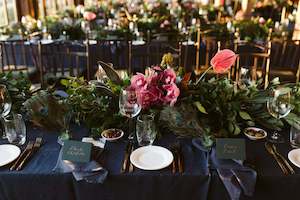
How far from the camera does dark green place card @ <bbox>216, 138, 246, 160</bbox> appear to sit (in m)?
1.17

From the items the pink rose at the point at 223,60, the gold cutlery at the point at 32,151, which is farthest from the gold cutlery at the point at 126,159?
the pink rose at the point at 223,60

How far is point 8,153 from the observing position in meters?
1.28

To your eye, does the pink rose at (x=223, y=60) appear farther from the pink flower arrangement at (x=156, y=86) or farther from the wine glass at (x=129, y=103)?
the wine glass at (x=129, y=103)

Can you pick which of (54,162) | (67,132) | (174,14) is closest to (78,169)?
(54,162)

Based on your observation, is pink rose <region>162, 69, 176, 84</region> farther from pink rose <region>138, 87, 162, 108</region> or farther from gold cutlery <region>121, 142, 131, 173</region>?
gold cutlery <region>121, 142, 131, 173</region>

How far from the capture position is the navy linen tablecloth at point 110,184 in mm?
1160

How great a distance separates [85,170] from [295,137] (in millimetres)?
865

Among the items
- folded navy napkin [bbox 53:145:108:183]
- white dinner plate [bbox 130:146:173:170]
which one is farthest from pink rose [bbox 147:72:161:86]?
folded navy napkin [bbox 53:145:108:183]

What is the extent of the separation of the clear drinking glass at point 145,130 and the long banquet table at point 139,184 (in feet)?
0.46

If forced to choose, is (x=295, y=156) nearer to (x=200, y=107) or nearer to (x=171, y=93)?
(x=200, y=107)

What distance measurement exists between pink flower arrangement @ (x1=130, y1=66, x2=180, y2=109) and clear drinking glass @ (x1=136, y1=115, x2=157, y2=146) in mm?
77

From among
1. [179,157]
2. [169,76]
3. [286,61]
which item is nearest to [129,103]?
[169,76]

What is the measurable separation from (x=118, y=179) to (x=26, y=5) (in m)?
4.84

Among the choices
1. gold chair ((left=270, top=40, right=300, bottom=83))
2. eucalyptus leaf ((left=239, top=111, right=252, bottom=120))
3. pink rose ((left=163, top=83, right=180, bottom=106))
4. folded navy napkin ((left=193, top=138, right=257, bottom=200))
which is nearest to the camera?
folded navy napkin ((left=193, top=138, right=257, bottom=200))
